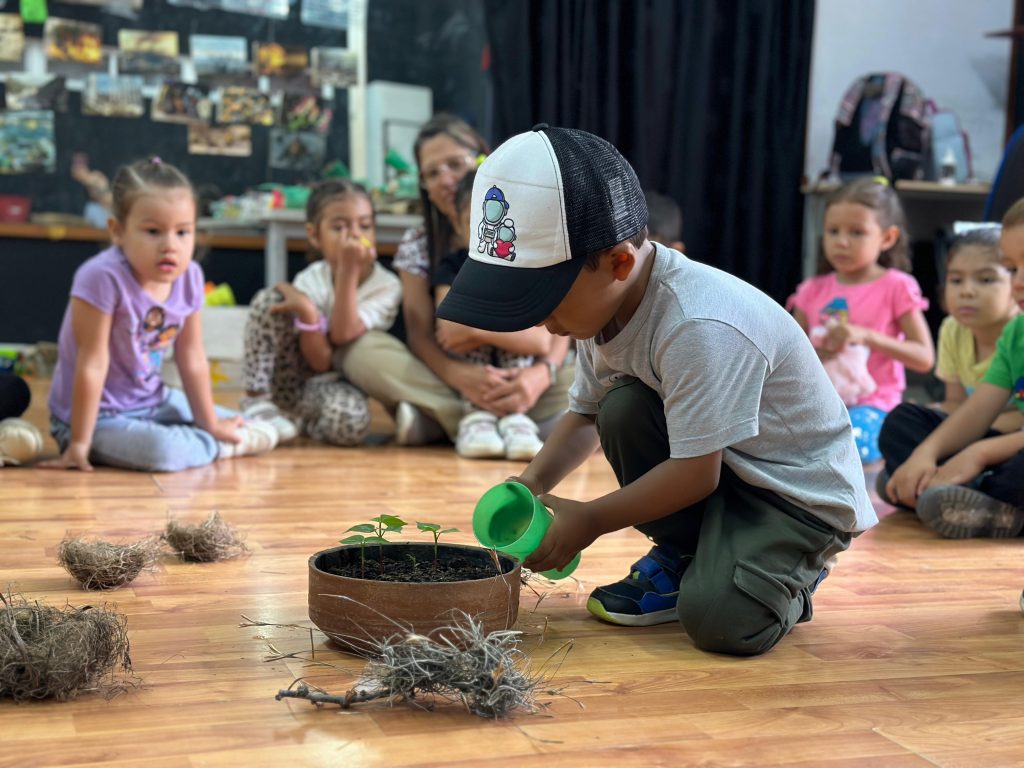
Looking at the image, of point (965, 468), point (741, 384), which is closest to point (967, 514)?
point (965, 468)

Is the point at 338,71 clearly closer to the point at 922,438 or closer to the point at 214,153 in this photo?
the point at 214,153

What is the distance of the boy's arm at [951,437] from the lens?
2037mm

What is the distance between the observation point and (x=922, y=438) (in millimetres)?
2176

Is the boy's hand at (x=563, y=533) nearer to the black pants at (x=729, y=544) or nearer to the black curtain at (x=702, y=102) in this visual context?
the black pants at (x=729, y=544)

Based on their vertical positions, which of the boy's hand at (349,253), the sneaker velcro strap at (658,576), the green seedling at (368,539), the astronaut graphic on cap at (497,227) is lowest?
the sneaker velcro strap at (658,576)

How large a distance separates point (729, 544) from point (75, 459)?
1.53m

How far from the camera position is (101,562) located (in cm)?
137

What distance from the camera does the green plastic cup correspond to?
1193mm

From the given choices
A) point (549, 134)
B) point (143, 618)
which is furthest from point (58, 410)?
point (549, 134)

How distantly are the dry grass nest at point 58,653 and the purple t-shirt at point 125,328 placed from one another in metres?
1.34

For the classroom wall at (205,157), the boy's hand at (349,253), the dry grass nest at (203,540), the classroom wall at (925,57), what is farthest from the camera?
the classroom wall at (205,157)

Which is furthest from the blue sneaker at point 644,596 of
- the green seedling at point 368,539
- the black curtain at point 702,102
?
the black curtain at point 702,102

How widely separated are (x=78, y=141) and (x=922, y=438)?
3792mm

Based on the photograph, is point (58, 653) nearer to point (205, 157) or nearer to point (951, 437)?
point (951, 437)
